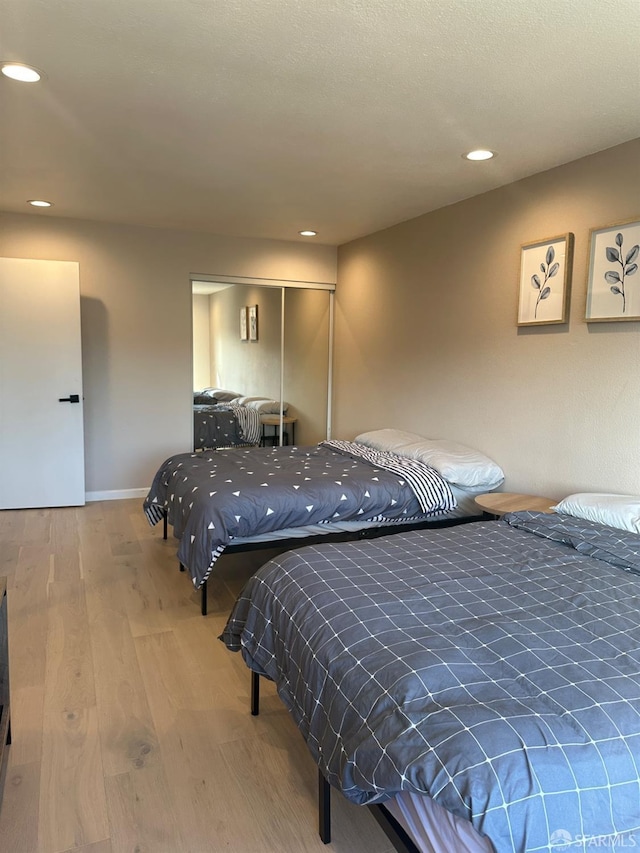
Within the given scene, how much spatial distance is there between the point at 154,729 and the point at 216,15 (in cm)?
243

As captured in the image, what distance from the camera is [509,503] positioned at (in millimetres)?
3104

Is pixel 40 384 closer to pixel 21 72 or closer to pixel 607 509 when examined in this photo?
pixel 21 72

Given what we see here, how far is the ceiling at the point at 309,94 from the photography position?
1765mm

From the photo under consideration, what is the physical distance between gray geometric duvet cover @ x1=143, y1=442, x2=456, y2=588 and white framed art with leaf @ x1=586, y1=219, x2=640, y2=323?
1314mm

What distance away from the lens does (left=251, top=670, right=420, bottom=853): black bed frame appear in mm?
1281

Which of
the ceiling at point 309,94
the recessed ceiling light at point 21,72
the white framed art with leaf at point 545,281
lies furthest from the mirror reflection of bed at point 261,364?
the recessed ceiling light at point 21,72

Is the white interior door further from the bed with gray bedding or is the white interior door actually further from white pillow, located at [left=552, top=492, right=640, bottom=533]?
white pillow, located at [left=552, top=492, right=640, bottom=533]

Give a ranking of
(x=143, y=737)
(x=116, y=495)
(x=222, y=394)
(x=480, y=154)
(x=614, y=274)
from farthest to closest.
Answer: (x=222, y=394) < (x=116, y=495) < (x=480, y=154) < (x=614, y=274) < (x=143, y=737)

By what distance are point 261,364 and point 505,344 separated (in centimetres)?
258

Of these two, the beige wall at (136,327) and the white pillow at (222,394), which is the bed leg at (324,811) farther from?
the white pillow at (222,394)

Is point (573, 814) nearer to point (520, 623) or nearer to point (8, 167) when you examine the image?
point (520, 623)

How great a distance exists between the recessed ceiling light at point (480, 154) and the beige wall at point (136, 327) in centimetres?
265

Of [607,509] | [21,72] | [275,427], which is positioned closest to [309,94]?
[21,72]

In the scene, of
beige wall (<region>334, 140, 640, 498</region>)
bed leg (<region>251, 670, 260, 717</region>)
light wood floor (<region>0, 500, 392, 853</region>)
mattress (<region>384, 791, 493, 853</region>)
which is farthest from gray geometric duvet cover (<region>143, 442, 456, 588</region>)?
mattress (<region>384, 791, 493, 853</region>)
